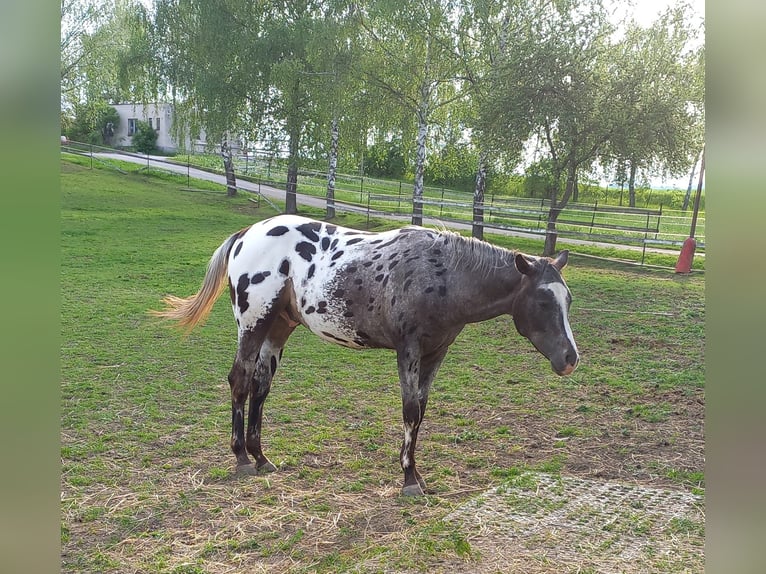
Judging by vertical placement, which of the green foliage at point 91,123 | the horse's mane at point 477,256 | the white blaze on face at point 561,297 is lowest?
the white blaze on face at point 561,297

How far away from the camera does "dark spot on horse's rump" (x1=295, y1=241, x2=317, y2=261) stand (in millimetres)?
3732

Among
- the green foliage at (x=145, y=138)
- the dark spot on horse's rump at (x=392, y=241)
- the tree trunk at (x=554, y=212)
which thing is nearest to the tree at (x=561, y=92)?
the tree trunk at (x=554, y=212)

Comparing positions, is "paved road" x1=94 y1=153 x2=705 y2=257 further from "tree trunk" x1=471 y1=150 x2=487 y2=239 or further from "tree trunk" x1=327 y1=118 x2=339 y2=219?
"tree trunk" x1=471 y1=150 x2=487 y2=239

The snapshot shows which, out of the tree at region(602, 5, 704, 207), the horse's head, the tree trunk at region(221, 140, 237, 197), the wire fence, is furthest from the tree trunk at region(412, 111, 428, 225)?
the horse's head

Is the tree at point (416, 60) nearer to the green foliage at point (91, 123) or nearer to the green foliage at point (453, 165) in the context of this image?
the green foliage at point (453, 165)

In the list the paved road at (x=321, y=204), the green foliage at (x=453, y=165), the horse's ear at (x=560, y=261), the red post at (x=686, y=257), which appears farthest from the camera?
the green foliage at (x=453, y=165)

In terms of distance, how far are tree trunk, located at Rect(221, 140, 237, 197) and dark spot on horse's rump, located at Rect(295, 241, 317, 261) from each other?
6407 millimetres

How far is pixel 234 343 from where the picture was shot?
255 inches

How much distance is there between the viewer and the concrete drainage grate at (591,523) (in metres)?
2.84

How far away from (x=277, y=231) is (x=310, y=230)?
0.66 ft

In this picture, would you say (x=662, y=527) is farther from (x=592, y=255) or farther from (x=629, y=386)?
(x=592, y=255)

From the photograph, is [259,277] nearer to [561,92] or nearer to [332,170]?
[332,170]

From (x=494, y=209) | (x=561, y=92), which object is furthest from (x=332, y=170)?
(x=561, y=92)

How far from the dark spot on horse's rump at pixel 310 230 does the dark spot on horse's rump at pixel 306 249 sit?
5cm
